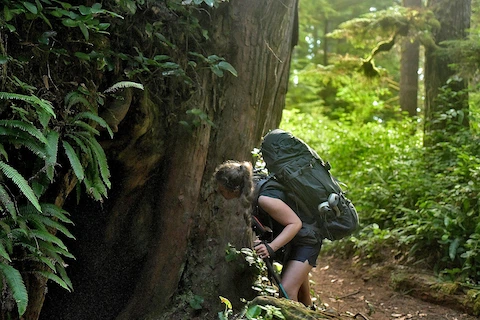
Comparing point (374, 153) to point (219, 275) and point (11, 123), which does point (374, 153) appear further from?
point (11, 123)

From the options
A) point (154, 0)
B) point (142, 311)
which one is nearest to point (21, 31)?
point (154, 0)

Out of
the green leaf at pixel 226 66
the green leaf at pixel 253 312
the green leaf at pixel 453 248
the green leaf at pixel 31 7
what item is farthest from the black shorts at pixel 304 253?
the green leaf at pixel 31 7

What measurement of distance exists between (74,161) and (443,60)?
9717 mm

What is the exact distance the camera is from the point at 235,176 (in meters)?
5.18

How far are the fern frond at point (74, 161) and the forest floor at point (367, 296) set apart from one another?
3.79m

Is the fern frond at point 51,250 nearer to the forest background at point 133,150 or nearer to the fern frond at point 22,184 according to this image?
the forest background at point 133,150

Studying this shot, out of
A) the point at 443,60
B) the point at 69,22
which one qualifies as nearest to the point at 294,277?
the point at 69,22

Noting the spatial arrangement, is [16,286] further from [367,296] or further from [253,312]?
[367,296]

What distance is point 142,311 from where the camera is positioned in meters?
5.32

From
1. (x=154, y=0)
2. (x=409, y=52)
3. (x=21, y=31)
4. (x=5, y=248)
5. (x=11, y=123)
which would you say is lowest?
(x=5, y=248)

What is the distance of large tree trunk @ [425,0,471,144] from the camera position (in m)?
11.3

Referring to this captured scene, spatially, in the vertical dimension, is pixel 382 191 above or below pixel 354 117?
below

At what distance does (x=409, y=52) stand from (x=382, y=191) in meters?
8.26

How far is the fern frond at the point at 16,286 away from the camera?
3.45 meters
